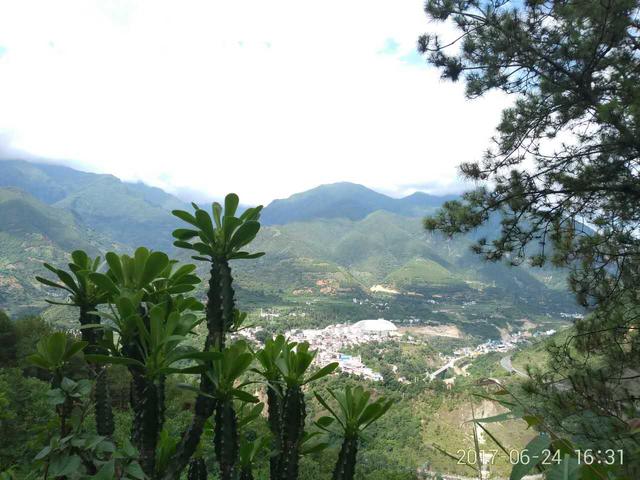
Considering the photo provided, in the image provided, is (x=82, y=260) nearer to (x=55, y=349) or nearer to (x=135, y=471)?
(x=55, y=349)

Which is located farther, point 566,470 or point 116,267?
point 116,267

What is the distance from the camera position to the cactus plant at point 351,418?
124 cm

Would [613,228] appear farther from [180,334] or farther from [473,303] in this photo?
[473,303]

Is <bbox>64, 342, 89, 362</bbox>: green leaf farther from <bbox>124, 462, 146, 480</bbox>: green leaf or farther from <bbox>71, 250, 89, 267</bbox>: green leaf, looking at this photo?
<bbox>124, 462, 146, 480</bbox>: green leaf

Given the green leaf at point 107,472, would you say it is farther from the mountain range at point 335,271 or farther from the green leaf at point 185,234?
the mountain range at point 335,271

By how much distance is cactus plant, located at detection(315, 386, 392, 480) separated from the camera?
1239 mm

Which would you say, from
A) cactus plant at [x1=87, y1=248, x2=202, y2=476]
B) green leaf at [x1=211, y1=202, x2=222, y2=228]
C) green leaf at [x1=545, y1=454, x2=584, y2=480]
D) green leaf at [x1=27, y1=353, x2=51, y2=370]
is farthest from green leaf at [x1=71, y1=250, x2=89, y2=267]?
green leaf at [x1=545, y1=454, x2=584, y2=480]

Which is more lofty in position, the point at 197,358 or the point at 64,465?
the point at 197,358

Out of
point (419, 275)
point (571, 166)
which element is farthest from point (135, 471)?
point (419, 275)

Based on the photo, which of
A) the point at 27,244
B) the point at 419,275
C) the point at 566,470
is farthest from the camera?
→ the point at 419,275

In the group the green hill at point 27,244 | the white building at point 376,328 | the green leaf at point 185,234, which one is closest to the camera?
the green leaf at point 185,234

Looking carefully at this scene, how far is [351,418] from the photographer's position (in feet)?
4.15

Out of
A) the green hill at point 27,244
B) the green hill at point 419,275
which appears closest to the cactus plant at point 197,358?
the green hill at point 27,244

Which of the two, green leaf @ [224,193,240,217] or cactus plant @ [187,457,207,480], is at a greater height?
green leaf @ [224,193,240,217]
